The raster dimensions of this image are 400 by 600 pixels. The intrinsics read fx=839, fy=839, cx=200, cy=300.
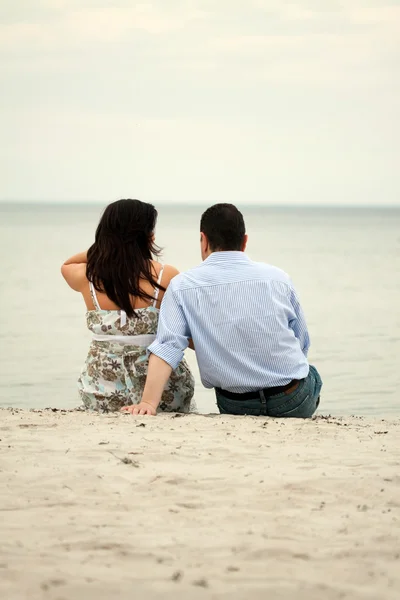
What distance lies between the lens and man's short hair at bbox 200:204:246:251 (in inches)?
183

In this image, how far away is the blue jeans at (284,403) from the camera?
482 cm

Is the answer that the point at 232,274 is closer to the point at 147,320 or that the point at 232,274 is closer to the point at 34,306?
the point at 147,320

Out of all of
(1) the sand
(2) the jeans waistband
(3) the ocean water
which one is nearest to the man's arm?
(1) the sand

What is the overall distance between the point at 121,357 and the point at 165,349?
0.47 m

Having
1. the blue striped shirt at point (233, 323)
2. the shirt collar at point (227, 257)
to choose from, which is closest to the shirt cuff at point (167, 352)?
the blue striped shirt at point (233, 323)

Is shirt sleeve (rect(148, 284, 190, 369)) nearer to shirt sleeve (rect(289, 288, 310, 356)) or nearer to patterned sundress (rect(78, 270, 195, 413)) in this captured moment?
patterned sundress (rect(78, 270, 195, 413))

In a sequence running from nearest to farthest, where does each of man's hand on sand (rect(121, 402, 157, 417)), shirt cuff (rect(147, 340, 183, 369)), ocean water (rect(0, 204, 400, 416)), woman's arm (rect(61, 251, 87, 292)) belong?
1. shirt cuff (rect(147, 340, 183, 369))
2. man's hand on sand (rect(121, 402, 157, 417))
3. woman's arm (rect(61, 251, 87, 292))
4. ocean water (rect(0, 204, 400, 416))

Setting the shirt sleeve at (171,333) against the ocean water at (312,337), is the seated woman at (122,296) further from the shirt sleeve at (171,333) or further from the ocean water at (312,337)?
the ocean water at (312,337)

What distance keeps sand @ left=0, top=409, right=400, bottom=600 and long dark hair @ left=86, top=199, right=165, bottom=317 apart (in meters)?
0.75

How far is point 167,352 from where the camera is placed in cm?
462

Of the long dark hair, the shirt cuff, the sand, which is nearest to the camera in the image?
the sand

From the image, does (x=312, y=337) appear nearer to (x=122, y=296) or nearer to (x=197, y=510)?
(x=122, y=296)

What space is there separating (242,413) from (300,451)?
0.84m

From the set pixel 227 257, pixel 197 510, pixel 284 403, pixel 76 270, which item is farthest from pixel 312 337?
pixel 197 510
